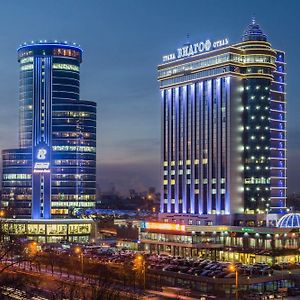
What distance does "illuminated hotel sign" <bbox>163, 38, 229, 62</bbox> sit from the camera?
14325 cm

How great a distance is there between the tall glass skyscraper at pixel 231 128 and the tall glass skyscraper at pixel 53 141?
156ft

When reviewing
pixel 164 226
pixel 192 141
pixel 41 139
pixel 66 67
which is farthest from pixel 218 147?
pixel 66 67

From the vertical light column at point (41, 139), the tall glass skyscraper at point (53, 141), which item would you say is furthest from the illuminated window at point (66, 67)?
the vertical light column at point (41, 139)

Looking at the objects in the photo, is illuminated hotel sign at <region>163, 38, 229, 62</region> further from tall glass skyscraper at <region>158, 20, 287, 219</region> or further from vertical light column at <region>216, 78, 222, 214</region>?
vertical light column at <region>216, 78, 222, 214</region>

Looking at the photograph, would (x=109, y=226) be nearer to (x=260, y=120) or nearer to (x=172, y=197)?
(x=172, y=197)

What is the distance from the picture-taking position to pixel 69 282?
87.0 meters

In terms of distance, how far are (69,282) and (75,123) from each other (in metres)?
109

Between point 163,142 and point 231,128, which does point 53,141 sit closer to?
point 163,142

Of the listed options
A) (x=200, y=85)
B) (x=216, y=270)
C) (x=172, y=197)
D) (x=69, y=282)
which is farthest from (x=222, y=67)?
(x=69, y=282)

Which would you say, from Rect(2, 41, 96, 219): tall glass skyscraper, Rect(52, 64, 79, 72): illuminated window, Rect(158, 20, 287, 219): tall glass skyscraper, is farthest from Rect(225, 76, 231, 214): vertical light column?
Rect(52, 64, 79, 72): illuminated window

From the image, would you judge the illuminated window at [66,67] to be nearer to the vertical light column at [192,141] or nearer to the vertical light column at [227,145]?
the vertical light column at [192,141]

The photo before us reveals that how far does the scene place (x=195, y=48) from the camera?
5851 inches

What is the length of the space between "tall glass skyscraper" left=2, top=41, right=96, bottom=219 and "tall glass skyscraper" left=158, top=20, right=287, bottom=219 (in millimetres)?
47654

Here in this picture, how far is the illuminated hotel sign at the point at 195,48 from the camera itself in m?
143
